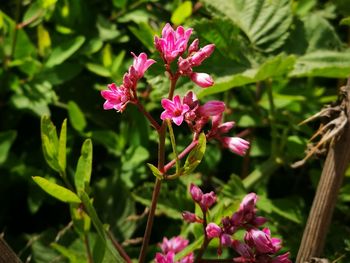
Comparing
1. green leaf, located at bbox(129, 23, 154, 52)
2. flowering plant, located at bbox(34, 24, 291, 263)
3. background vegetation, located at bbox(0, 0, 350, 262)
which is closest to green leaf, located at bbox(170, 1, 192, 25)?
background vegetation, located at bbox(0, 0, 350, 262)

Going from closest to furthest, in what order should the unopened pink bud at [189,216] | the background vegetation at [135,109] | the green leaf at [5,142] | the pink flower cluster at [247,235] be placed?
the pink flower cluster at [247,235]
the unopened pink bud at [189,216]
the background vegetation at [135,109]
the green leaf at [5,142]

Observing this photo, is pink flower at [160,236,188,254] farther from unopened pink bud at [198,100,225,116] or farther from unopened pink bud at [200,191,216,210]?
unopened pink bud at [198,100,225,116]

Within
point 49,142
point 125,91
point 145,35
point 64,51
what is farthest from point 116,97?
point 64,51

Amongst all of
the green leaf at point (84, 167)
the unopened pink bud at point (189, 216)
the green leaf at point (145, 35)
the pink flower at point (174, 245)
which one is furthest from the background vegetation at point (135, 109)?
the unopened pink bud at point (189, 216)

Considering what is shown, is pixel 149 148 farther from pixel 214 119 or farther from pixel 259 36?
pixel 214 119

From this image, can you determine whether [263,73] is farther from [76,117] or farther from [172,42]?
[76,117]

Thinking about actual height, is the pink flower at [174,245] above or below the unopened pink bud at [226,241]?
below

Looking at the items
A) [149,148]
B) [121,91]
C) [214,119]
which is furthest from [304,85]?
[121,91]

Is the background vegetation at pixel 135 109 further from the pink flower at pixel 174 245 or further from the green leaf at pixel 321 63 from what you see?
the pink flower at pixel 174 245
